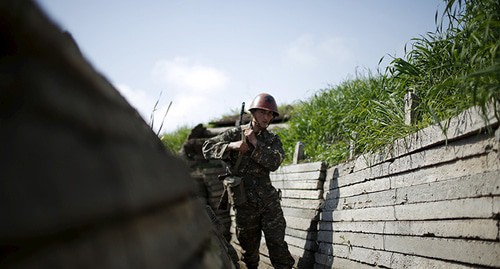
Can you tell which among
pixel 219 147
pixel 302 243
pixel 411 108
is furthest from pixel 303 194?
pixel 411 108

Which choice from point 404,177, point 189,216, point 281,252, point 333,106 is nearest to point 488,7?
point 404,177

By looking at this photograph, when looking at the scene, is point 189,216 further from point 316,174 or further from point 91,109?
point 316,174

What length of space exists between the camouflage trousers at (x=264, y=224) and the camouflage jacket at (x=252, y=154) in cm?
29

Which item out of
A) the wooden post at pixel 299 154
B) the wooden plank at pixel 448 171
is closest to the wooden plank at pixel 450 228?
the wooden plank at pixel 448 171

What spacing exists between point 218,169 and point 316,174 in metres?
4.55

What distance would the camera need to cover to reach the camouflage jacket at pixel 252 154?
16.2 feet

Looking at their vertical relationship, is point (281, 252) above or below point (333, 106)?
below

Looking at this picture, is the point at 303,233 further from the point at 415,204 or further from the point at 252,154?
the point at 415,204

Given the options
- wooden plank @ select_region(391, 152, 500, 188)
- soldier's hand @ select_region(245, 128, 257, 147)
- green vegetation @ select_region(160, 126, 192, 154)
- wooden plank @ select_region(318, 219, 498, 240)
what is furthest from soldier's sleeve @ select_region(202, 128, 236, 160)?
green vegetation @ select_region(160, 126, 192, 154)

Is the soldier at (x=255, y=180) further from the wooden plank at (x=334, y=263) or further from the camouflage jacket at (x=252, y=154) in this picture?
the wooden plank at (x=334, y=263)

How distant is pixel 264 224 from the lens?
500cm

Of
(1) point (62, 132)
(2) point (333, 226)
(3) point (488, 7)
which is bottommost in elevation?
(2) point (333, 226)

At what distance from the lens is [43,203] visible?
0.37 metres

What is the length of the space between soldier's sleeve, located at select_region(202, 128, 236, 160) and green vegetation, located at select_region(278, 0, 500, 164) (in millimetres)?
1619
